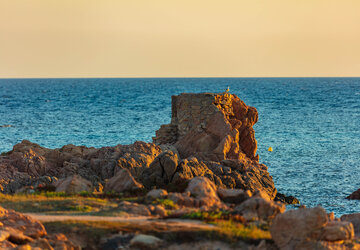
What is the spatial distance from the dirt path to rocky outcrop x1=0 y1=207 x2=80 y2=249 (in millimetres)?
837

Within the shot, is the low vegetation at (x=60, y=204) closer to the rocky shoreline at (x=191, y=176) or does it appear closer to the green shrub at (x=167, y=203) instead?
the rocky shoreline at (x=191, y=176)

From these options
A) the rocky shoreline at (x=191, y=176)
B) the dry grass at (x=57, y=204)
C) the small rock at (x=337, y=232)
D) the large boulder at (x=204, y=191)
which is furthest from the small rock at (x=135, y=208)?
the small rock at (x=337, y=232)

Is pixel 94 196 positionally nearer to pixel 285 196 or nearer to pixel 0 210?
pixel 0 210

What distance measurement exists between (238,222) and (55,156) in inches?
734

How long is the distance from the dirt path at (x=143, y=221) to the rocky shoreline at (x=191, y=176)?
2.14 feet

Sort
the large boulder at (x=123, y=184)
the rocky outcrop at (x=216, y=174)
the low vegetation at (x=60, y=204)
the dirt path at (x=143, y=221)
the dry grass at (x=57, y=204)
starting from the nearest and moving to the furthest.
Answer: the dirt path at (x=143, y=221)
the low vegetation at (x=60, y=204)
the dry grass at (x=57, y=204)
the large boulder at (x=123, y=184)
the rocky outcrop at (x=216, y=174)

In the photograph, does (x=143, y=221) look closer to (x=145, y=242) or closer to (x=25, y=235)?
(x=145, y=242)

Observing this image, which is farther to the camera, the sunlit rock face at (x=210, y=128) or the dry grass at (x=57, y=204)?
the sunlit rock face at (x=210, y=128)

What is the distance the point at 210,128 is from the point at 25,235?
2113 centimetres

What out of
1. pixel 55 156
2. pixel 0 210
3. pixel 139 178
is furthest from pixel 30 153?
pixel 0 210

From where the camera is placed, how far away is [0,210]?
747 inches

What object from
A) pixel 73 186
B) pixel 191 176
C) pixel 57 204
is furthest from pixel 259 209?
pixel 191 176

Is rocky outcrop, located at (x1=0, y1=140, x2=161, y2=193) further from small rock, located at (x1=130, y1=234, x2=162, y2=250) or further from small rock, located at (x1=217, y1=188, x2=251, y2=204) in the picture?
small rock, located at (x1=130, y1=234, x2=162, y2=250)

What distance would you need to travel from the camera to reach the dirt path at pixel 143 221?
58.5 ft
